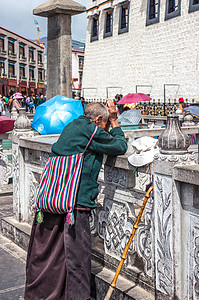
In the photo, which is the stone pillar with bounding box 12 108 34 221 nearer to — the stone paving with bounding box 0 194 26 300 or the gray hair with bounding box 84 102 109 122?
the stone paving with bounding box 0 194 26 300

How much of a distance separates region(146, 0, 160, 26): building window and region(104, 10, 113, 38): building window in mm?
4901

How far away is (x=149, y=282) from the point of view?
339 cm

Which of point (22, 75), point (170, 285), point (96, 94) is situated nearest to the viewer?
point (170, 285)

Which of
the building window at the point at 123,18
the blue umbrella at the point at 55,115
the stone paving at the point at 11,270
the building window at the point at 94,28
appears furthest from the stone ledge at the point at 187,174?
the building window at the point at 94,28

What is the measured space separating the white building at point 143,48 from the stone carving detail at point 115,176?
20.1 meters

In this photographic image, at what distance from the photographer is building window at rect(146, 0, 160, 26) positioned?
87.0 feet

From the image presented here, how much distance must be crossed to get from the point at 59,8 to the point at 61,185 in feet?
25.4

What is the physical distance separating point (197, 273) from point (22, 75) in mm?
63928

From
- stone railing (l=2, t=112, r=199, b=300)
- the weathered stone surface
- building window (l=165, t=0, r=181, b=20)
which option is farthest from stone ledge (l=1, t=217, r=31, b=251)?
building window (l=165, t=0, r=181, b=20)

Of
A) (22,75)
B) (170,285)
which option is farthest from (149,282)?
(22,75)

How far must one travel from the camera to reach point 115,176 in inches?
149

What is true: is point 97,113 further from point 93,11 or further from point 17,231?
point 93,11

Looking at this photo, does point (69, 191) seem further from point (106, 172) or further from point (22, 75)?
point (22, 75)

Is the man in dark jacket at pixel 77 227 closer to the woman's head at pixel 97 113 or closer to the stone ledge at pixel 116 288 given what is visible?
the woman's head at pixel 97 113
